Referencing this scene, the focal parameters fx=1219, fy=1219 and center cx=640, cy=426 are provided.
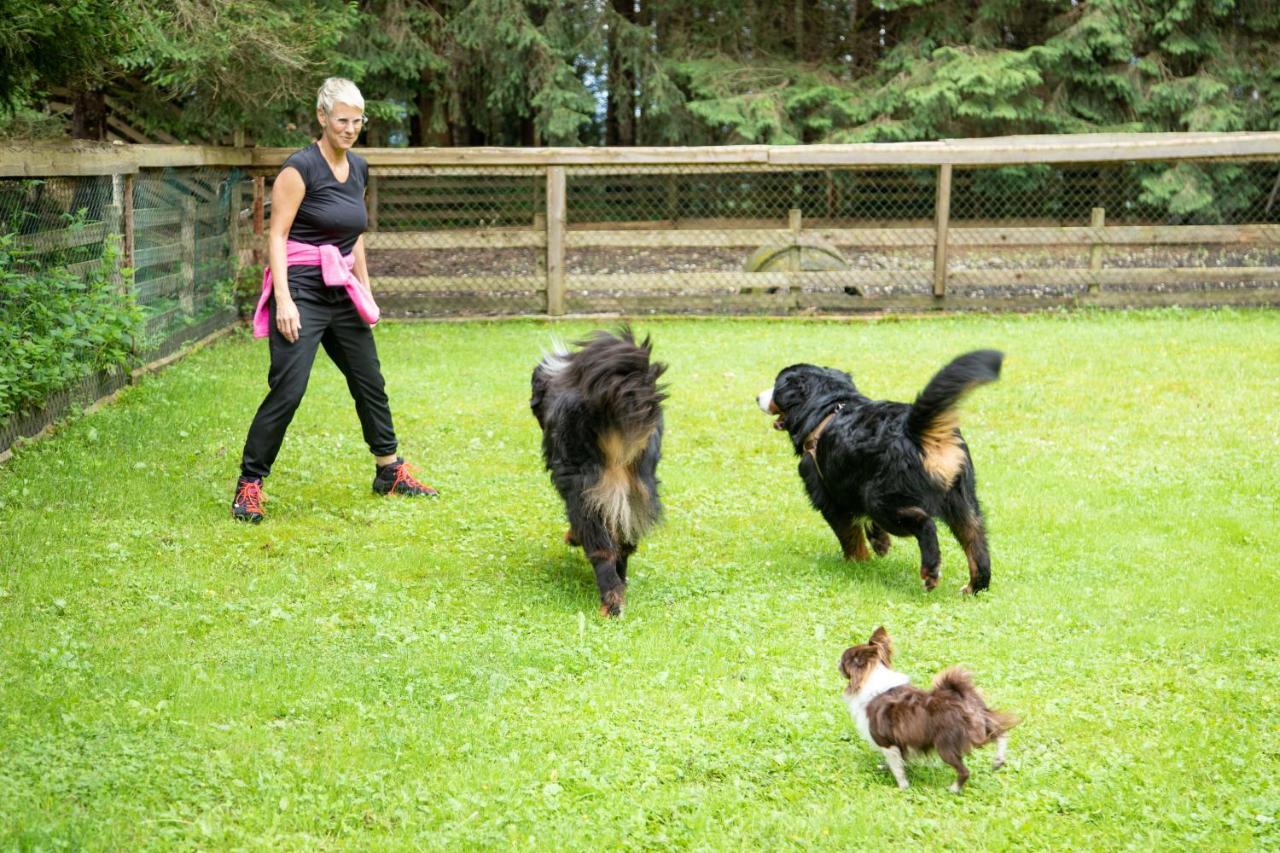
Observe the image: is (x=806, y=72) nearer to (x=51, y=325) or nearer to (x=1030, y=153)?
(x=1030, y=153)

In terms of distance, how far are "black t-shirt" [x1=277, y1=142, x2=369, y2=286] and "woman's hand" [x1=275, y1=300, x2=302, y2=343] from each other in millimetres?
202

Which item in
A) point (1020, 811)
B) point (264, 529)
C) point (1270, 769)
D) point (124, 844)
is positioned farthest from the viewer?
point (264, 529)

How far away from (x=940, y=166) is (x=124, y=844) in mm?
12394

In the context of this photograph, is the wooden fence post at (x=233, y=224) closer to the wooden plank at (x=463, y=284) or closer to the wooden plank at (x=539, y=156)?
the wooden plank at (x=539, y=156)

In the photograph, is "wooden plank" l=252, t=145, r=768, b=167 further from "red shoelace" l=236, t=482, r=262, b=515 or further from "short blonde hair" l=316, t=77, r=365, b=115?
"red shoelace" l=236, t=482, r=262, b=515

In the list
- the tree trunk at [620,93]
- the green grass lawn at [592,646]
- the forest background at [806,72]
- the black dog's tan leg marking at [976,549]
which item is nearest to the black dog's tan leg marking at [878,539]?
the green grass lawn at [592,646]

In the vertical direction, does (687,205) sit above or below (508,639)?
above

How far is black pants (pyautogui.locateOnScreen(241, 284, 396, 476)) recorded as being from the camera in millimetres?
6273

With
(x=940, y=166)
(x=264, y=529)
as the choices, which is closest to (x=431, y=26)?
(x=940, y=166)

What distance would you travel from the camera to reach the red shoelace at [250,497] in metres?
6.29

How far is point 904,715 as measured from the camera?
353 centimetres

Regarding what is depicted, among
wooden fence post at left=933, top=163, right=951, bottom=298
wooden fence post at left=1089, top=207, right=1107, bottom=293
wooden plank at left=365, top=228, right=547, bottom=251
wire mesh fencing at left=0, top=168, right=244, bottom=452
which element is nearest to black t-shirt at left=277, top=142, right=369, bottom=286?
wire mesh fencing at left=0, top=168, right=244, bottom=452

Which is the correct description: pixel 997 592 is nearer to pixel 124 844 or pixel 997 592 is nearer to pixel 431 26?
pixel 124 844

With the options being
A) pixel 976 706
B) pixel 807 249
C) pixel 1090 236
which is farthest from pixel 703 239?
pixel 976 706
